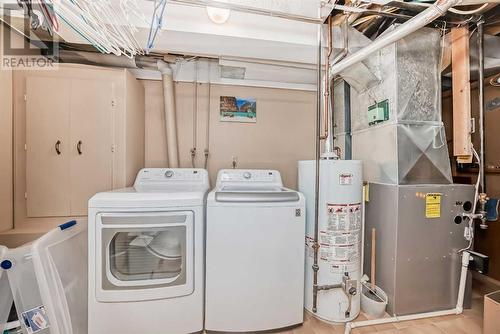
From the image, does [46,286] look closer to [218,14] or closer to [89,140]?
[89,140]

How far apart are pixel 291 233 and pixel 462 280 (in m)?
1.51

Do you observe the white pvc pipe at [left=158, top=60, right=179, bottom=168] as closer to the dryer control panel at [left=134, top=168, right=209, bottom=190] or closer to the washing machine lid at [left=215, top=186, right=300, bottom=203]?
the dryer control panel at [left=134, top=168, right=209, bottom=190]

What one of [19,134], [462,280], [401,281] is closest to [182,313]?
[401,281]

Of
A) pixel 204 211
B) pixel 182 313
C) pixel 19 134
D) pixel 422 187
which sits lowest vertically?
pixel 182 313

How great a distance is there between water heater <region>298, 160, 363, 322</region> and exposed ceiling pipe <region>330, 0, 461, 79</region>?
32.0 inches

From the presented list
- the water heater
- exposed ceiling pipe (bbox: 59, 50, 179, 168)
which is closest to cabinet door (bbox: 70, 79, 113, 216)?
exposed ceiling pipe (bbox: 59, 50, 179, 168)

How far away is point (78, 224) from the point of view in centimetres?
186

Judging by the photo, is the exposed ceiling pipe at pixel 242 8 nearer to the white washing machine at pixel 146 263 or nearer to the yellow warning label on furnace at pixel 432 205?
the white washing machine at pixel 146 263

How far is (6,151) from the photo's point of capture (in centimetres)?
179

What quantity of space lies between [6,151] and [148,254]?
1.40 m

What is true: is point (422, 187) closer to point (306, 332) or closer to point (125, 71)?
point (306, 332)

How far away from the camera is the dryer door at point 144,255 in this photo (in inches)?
59.6

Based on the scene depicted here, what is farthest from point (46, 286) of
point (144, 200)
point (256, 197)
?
point (256, 197)

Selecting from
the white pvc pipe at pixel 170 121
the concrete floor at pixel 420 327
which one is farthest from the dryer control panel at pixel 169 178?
the concrete floor at pixel 420 327
